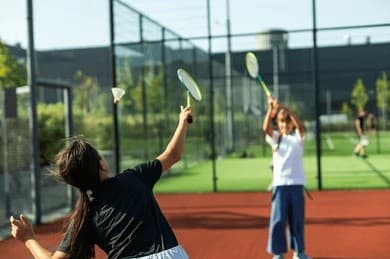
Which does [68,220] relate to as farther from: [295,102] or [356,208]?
[295,102]

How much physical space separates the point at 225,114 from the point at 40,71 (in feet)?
35.0

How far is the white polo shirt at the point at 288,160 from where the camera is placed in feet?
21.4

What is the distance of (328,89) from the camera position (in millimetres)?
32562

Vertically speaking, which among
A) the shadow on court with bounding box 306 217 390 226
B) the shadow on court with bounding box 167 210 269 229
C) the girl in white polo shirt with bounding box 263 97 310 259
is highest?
the girl in white polo shirt with bounding box 263 97 310 259

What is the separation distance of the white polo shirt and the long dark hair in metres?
4.08

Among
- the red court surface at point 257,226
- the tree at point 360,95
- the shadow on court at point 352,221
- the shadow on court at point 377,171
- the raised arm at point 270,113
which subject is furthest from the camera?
the tree at point 360,95

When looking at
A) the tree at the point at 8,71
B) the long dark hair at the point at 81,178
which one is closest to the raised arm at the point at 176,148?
the long dark hair at the point at 81,178

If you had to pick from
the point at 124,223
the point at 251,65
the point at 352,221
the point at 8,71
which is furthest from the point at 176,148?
the point at 8,71

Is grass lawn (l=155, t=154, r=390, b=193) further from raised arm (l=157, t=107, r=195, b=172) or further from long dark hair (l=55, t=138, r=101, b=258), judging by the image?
long dark hair (l=55, t=138, r=101, b=258)

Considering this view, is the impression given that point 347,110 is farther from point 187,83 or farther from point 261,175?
point 187,83

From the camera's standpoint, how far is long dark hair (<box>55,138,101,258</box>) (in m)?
2.58

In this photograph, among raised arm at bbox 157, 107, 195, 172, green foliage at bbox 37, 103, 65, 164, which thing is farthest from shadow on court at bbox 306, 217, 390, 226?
green foliage at bbox 37, 103, 65, 164

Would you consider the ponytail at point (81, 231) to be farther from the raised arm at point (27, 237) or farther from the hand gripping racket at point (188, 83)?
the hand gripping racket at point (188, 83)

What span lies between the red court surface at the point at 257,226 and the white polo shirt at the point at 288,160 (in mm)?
993
